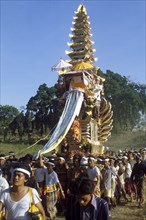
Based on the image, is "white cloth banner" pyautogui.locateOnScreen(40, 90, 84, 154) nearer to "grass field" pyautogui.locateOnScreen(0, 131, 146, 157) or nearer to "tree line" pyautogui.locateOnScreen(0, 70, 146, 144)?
"tree line" pyautogui.locateOnScreen(0, 70, 146, 144)

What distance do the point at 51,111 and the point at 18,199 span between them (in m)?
34.9

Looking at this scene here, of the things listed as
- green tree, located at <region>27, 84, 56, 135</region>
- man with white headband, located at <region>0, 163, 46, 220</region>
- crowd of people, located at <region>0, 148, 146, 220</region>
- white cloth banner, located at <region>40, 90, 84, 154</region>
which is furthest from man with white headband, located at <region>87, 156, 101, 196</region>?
green tree, located at <region>27, 84, 56, 135</region>

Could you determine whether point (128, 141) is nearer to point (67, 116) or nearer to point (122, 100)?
point (122, 100)

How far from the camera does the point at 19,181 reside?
381 cm

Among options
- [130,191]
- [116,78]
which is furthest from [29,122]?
[130,191]

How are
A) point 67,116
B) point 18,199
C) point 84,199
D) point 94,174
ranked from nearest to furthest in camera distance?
point 84,199
point 18,199
point 94,174
point 67,116

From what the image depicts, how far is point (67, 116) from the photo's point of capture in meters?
18.2

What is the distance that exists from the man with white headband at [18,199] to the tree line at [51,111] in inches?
1114

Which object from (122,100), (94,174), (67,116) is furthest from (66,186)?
(122,100)

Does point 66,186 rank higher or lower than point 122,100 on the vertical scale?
lower

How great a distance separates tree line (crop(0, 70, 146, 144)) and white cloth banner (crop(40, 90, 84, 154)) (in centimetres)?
1308

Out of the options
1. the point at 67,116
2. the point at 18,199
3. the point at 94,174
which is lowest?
the point at 18,199

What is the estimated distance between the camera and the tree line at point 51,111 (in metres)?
38.3

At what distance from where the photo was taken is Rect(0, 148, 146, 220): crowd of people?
10.3 ft
